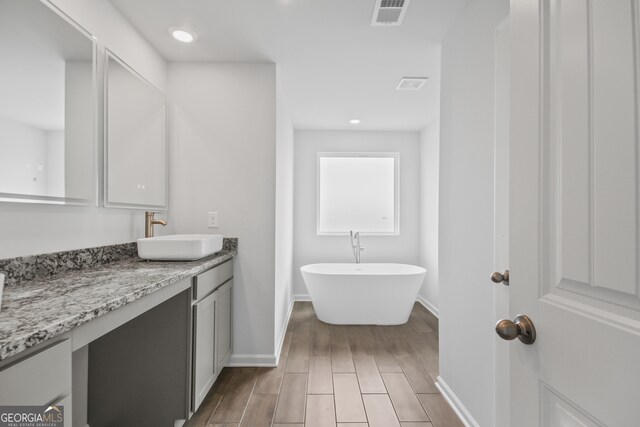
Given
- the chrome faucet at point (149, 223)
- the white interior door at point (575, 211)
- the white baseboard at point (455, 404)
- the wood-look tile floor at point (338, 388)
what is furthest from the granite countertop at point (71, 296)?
the white baseboard at point (455, 404)

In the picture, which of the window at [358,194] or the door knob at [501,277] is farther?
the window at [358,194]

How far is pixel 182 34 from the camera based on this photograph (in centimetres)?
218

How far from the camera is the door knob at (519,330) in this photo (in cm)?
72

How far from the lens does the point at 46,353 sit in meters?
0.80

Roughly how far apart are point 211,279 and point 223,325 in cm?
46

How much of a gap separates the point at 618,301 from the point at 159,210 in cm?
253

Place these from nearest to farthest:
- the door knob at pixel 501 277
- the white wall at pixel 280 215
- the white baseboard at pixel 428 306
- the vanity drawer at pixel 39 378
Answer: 1. the vanity drawer at pixel 39 378
2. the door knob at pixel 501 277
3. the white wall at pixel 280 215
4. the white baseboard at pixel 428 306

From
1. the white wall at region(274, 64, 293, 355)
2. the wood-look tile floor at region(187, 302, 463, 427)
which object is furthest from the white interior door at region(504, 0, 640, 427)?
the white wall at region(274, 64, 293, 355)

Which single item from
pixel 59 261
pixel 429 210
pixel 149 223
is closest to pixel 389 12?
pixel 149 223

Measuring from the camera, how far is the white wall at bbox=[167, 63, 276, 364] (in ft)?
8.38

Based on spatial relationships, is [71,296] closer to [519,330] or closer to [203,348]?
[203,348]

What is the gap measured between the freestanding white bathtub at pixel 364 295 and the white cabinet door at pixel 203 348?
5.08ft

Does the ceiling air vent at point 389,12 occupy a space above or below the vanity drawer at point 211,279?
above

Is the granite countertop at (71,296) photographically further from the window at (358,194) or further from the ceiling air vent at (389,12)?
the window at (358,194)
